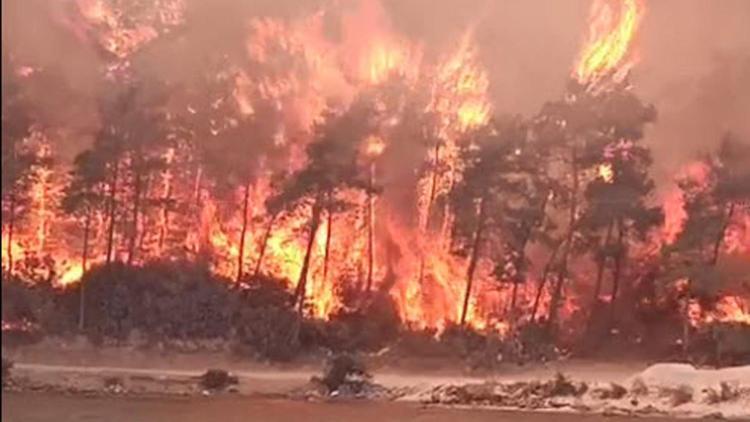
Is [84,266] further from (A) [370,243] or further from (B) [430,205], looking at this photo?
(B) [430,205]

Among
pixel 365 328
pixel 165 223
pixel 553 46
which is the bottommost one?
pixel 365 328

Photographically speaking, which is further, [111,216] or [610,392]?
[610,392]

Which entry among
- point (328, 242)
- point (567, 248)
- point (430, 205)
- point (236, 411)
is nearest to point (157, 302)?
point (236, 411)

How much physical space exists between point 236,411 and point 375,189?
572 millimetres

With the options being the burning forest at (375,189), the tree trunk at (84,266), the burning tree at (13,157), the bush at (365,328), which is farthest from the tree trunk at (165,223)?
the bush at (365,328)

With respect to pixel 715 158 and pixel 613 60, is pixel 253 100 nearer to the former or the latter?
pixel 613 60

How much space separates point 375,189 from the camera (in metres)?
2.58

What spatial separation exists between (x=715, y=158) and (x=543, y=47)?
1.53 ft

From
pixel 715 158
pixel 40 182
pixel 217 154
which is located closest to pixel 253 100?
pixel 217 154

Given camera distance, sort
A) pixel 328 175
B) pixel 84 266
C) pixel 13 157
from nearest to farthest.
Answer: pixel 13 157
pixel 84 266
pixel 328 175

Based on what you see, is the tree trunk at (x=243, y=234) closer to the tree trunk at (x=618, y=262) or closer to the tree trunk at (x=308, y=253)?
the tree trunk at (x=308, y=253)

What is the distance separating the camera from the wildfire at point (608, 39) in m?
2.61

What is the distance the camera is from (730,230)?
264cm

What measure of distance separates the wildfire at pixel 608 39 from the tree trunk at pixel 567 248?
0.60 ft
